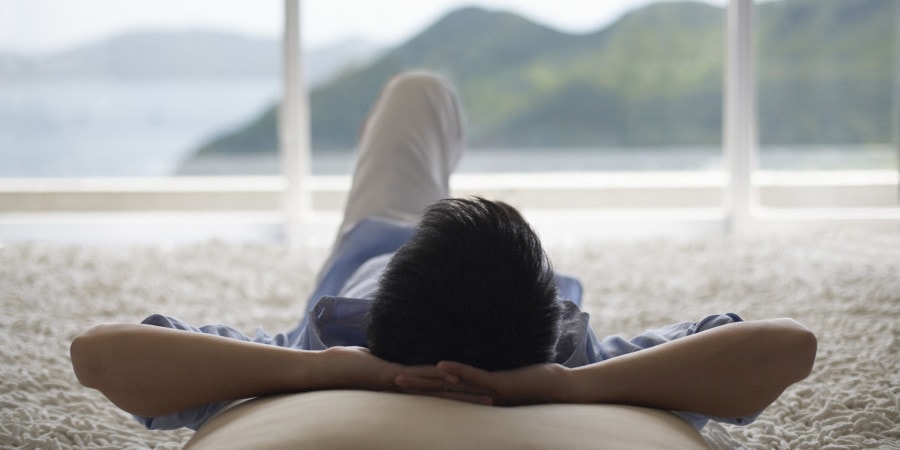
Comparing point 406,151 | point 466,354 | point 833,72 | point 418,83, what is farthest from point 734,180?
point 466,354

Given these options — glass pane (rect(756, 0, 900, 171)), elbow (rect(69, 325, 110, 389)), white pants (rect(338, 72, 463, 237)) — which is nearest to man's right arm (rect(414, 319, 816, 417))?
elbow (rect(69, 325, 110, 389))

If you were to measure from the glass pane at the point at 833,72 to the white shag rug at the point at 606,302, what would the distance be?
0.68 meters

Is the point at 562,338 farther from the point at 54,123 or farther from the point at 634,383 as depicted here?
the point at 54,123

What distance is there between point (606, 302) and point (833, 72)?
1822mm

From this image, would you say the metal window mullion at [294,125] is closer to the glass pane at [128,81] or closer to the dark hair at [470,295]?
the glass pane at [128,81]

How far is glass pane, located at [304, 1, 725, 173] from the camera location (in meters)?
3.76

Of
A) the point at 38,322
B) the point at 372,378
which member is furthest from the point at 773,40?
the point at 372,378

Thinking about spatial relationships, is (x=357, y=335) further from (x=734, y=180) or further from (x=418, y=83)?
(x=734, y=180)

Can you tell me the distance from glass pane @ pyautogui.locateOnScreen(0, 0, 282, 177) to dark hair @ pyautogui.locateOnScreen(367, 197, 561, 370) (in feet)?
9.64

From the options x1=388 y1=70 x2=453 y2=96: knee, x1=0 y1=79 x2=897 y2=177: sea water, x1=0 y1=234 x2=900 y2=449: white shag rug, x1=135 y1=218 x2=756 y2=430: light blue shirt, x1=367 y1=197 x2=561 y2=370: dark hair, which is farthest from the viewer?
x1=0 y1=79 x2=897 y2=177: sea water

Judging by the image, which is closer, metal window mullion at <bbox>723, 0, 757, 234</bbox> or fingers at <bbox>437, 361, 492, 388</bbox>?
Result: fingers at <bbox>437, 361, 492, 388</bbox>

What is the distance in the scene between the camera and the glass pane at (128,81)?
12.5 feet

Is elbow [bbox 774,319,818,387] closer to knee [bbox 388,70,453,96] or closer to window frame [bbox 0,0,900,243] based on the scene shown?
knee [bbox 388,70,453,96]

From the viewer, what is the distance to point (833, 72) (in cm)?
352
